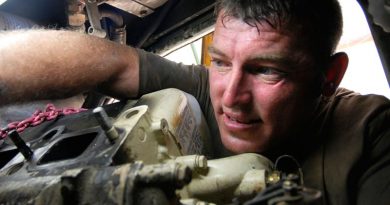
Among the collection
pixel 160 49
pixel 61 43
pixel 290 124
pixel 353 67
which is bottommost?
pixel 353 67

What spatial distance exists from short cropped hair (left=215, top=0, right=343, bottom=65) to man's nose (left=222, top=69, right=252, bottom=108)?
5.8 inches

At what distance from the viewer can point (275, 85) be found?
95 cm

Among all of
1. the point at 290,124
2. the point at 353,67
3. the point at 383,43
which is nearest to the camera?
the point at 383,43

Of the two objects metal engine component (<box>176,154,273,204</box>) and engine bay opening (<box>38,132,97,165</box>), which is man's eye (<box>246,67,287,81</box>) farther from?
engine bay opening (<box>38,132,97,165</box>)

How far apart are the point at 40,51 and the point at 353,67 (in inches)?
154

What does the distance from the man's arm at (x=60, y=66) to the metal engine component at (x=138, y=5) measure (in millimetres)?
295

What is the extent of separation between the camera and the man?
0.93 metres

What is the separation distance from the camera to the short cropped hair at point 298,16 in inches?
38.3

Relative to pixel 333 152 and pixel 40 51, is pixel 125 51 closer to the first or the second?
pixel 40 51

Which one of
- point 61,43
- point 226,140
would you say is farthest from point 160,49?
point 226,140

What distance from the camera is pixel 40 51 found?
3.38 ft

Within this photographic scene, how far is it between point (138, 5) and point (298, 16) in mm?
707

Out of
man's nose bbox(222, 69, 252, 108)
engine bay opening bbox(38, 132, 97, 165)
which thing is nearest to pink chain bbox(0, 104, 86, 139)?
engine bay opening bbox(38, 132, 97, 165)

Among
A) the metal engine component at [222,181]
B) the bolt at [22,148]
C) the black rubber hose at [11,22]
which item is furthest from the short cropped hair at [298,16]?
the black rubber hose at [11,22]
